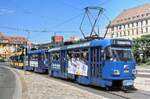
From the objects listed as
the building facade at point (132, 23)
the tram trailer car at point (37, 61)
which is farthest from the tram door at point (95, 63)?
the building facade at point (132, 23)

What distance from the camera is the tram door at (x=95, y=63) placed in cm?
2335

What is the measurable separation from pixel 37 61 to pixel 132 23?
11730 centimetres

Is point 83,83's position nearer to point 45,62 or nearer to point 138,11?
point 45,62

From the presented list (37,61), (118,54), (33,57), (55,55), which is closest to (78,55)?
(118,54)

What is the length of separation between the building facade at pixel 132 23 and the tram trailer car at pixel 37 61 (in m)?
97.1

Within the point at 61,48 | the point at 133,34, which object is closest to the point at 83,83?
the point at 61,48

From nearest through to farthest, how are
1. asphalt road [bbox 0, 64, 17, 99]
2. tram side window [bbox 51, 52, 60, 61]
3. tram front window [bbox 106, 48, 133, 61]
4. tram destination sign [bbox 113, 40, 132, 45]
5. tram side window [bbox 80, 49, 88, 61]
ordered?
asphalt road [bbox 0, 64, 17, 99]
tram front window [bbox 106, 48, 133, 61]
tram destination sign [bbox 113, 40, 132, 45]
tram side window [bbox 80, 49, 88, 61]
tram side window [bbox 51, 52, 60, 61]

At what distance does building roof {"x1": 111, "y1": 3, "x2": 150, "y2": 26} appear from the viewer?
15723 cm

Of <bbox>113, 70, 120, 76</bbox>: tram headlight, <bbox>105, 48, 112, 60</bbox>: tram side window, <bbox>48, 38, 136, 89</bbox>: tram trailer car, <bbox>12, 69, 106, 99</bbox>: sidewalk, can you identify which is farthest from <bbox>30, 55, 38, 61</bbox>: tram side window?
<bbox>113, 70, 120, 76</bbox>: tram headlight

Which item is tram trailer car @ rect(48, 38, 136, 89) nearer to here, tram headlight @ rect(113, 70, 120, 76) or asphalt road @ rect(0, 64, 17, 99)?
tram headlight @ rect(113, 70, 120, 76)

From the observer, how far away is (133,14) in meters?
166

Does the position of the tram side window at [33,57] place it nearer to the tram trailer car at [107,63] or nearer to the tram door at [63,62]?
the tram door at [63,62]

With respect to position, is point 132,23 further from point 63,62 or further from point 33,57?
point 63,62

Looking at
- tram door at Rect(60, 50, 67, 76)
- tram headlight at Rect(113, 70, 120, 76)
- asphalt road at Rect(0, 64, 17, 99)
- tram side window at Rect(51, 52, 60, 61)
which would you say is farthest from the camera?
tram side window at Rect(51, 52, 60, 61)
